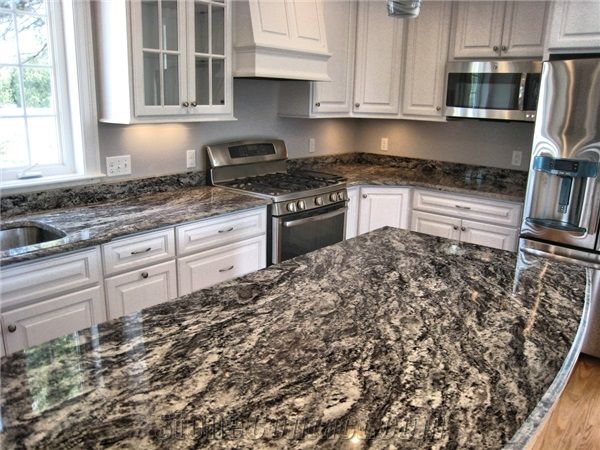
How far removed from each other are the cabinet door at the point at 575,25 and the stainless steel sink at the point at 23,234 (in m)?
3.01

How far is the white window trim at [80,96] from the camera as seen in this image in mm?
2596

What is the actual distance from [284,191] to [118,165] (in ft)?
3.30

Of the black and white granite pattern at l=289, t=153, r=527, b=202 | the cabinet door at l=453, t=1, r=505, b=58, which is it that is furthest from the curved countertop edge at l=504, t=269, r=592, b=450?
the cabinet door at l=453, t=1, r=505, b=58

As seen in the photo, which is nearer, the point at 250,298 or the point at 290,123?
the point at 250,298

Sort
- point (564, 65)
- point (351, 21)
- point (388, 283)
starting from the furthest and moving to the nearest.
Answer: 1. point (351, 21)
2. point (564, 65)
3. point (388, 283)

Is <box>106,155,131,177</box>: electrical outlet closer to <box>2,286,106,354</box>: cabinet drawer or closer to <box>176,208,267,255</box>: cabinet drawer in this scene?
<box>176,208,267,255</box>: cabinet drawer

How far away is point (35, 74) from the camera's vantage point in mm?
2627

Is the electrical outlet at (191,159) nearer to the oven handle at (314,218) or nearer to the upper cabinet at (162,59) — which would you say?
the upper cabinet at (162,59)

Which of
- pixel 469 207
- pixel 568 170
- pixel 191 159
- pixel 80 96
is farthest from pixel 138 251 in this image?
pixel 568 170

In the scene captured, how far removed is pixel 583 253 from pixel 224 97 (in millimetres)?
2363

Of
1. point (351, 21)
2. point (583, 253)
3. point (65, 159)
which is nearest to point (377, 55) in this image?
point (351, 21)

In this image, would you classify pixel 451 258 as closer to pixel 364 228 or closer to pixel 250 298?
pixel 250 298

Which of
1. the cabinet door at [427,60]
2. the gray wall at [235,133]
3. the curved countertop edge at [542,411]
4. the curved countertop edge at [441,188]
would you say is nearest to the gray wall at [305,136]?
the gray wall at [235,133]

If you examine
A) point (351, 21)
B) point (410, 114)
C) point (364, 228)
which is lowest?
point (364, 228)
